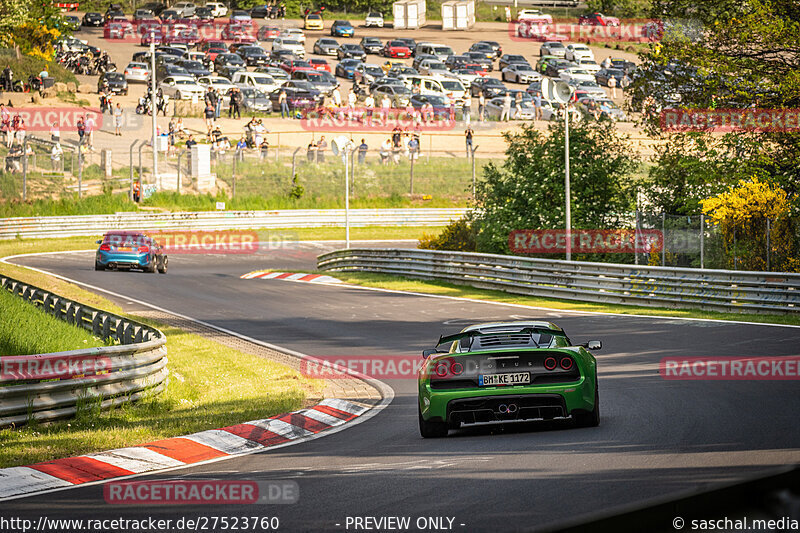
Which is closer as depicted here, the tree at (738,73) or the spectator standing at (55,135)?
the tree at (738,73)

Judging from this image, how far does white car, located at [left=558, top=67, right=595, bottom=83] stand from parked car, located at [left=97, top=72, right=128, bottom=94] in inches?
1107

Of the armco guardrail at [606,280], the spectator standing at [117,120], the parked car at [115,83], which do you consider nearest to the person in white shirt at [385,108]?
the spectator standing at [117,120]

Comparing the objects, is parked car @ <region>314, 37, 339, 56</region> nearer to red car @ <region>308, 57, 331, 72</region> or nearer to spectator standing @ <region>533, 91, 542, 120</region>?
red car @ <region>308, 57, 331, 72</region>

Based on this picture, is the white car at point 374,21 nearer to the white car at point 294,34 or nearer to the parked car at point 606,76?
the white car at point 294,34

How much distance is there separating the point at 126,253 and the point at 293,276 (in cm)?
573

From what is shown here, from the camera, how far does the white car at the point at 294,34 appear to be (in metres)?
82.4

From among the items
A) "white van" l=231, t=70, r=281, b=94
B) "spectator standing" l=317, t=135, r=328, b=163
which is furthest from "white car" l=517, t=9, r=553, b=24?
"spectator standing" l=317, t=135, r=328, b=163

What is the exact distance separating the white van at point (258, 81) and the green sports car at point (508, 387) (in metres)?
57.1

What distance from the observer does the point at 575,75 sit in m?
71.0

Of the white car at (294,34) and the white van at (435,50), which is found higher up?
the white car at (294,34)

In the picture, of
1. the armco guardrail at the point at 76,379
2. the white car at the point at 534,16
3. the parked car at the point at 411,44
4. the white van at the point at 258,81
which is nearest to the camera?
the armco guardrail at the point at 76,379

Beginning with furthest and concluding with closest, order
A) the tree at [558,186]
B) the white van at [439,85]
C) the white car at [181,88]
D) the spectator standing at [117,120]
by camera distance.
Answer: the white van at [439,85] → the white car at [181,88] → the spectator standing at [117,120] → the tree at [558,186]

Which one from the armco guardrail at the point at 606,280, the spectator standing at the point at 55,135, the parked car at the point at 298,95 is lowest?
the armco guardrail at the point at 606,280

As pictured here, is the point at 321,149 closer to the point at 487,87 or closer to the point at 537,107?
the point at 537,107
